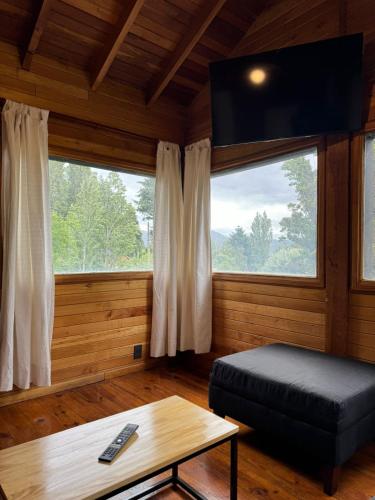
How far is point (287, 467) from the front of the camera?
6.24ft

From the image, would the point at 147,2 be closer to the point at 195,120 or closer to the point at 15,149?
the point at 195,120

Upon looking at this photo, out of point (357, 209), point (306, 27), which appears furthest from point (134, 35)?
point (357, 209)

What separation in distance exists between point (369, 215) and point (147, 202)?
6.79ft

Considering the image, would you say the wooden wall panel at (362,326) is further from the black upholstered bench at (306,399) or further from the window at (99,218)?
the window at (99,218)

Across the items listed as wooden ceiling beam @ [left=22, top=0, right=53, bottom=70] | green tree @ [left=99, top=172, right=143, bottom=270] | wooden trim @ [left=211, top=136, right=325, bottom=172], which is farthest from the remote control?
wooden ceiling beam @ [left=22, top=0, right=53, bottom=70]

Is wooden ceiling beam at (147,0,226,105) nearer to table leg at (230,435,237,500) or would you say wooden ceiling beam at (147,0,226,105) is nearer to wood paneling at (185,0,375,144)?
wood paneling at (185,0,375,144)

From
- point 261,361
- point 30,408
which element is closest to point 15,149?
point 30,408

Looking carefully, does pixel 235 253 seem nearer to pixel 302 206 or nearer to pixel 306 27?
pixel 302 206

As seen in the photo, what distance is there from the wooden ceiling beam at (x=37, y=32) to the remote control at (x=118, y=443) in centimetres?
268

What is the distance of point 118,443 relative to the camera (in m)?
1.35

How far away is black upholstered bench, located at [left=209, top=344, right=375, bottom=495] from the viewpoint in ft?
5.52

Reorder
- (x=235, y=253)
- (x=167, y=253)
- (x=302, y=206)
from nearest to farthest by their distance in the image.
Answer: (x=302, y=206) < (x=235, y=253) < (x=167, y=253)

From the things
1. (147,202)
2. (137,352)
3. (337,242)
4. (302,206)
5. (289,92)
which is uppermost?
(289,92)

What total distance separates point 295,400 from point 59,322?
2010mm
